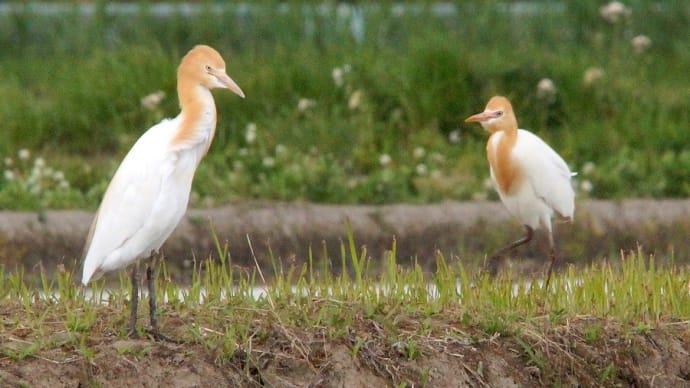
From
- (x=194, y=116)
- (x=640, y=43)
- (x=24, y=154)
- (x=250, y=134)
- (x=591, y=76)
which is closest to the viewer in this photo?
(x=194, y=116)

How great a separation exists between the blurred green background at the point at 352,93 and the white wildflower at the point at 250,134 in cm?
4

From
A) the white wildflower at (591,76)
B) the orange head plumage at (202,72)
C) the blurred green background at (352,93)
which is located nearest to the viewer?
the orange head plumage at (202,72)

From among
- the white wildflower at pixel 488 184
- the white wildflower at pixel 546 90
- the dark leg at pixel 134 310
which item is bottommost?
the white wildflower at pixel 488 184

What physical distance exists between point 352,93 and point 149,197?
4951 mm

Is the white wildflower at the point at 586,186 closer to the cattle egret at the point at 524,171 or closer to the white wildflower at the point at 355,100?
the white wildflower at the point at 355,100

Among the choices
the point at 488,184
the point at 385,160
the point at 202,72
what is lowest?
the point at 488,184

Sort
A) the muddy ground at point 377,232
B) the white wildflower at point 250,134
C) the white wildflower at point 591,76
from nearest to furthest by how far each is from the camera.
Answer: the muddy ground at point 377,232 → the white wildflower at point 250,134 → the white wildflower at point 591,76

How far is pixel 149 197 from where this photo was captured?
4.73 m

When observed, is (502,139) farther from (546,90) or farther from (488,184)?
(546,90)

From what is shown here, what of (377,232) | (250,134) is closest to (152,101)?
(250,134)

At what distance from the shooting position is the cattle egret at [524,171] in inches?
248

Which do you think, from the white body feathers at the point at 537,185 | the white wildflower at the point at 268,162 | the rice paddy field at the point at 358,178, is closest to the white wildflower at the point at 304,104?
the rice paddy field at the point at 358,178

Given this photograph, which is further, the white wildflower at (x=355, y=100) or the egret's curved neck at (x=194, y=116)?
the white wildflower at (x=355, y=100)

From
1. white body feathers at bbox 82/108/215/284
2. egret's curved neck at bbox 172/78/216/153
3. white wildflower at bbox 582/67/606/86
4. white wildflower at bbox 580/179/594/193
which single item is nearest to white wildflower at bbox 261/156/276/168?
white wildflower at bbox 580/179/594/193
